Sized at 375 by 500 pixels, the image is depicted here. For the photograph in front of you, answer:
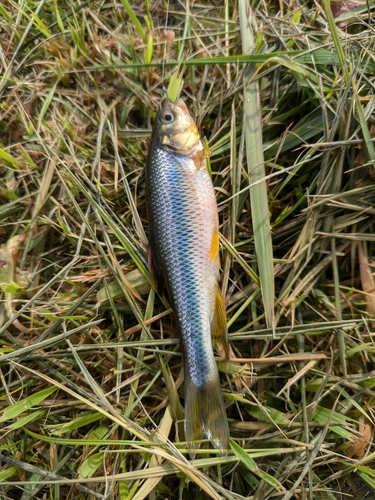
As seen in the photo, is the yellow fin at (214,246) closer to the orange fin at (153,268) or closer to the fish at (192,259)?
the fish at (192,259)

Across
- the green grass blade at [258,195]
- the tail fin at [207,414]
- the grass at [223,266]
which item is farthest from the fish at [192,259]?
the green grass blade at [258,195]

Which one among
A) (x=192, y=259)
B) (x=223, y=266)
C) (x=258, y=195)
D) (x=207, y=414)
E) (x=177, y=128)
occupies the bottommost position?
(x=207, y=414)

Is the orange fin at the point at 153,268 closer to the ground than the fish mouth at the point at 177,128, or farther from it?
closer to the ground

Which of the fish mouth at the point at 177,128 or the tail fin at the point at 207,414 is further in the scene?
the fish mouth at the point at 177,128

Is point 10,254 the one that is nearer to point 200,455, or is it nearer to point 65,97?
point 65,97

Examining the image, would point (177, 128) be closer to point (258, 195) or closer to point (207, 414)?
point (258, 195)

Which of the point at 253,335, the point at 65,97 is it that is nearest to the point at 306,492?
the point at 253,335

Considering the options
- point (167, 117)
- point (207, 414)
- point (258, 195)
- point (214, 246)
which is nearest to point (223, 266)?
point (214, 246)


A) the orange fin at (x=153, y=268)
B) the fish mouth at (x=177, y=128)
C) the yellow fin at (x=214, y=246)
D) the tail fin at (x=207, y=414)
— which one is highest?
the fish mouth at (x=177, y=128)
